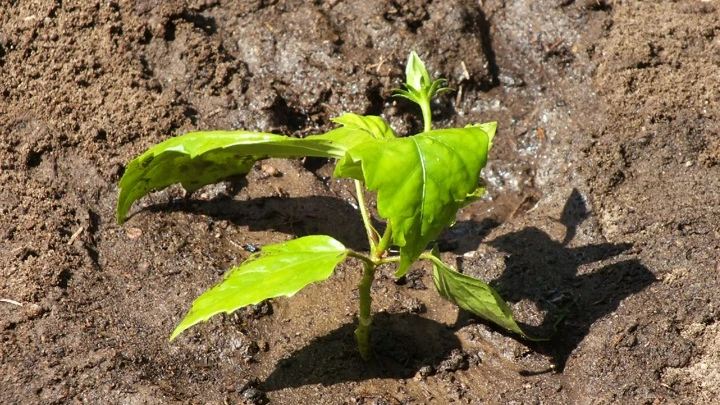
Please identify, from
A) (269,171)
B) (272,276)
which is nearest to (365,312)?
(272,276)

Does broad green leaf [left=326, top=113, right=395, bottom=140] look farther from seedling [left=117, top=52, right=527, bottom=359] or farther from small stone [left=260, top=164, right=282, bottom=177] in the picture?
small stone [left=260, top=164, right=282, bottom=177]

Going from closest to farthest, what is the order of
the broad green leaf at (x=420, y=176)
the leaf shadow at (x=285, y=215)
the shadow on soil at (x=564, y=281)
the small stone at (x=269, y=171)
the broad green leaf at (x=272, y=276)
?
the broad green leaf at (x=420, y=176) → the broad green leaf at (x=272, y=276) → the shadow on soil at (x=564, y=281) → the leaf shadow at (x=285, y=215) → the small stone at (x=269, y=171)

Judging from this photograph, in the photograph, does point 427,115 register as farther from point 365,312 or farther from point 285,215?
point 285,215

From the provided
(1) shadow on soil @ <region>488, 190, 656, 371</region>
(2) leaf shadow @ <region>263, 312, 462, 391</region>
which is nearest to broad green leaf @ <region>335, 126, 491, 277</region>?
(2) leaf shadow @ <region>263, 312, 462, 391</region>

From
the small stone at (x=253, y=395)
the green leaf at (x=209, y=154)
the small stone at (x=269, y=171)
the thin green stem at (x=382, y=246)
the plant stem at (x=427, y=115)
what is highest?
the plant stem at (x=427, y=115)

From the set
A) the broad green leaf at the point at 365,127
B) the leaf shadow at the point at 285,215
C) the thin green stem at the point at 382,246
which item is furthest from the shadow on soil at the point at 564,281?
the broad green leaf at the point at 365,127

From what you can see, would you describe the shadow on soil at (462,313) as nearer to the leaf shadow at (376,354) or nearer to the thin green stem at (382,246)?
the leaf shadow at (376,354)

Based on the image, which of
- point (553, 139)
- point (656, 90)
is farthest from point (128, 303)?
point (656, 90)
